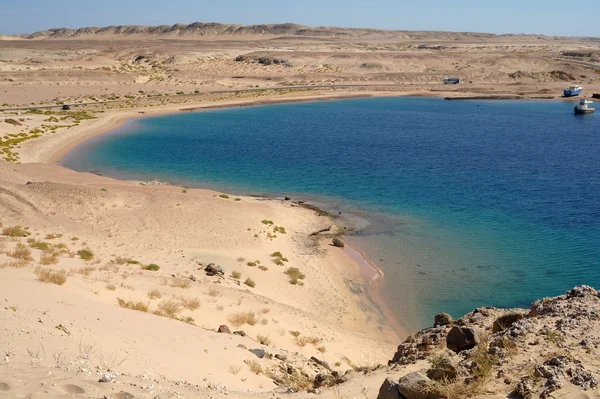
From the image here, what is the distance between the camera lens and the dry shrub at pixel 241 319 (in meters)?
17.1

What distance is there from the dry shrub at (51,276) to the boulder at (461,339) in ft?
33.6

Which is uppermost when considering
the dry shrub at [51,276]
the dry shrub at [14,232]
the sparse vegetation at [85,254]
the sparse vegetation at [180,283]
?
the dry shrub at [51,276]

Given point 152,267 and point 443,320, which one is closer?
point 443,320

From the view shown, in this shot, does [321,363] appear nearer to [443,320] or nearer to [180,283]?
[443,320]

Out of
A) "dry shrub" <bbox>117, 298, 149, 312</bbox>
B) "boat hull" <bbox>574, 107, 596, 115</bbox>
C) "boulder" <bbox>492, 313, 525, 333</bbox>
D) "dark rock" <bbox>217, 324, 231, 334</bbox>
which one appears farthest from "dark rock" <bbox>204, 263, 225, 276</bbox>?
"boat hull" <bbox>574, 107, 596, 115</bbox>

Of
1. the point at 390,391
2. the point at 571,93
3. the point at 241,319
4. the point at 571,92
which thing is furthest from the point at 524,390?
the point at 571,93

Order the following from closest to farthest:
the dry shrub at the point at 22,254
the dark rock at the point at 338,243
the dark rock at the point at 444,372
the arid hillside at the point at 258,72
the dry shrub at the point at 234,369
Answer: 1. the dark rock at the point at 444,372
2. the dry shrub at the point at 234,369
3. the dry shrub at the point at 22,254
4. the dark rock at the point at 338,243
5. the arid hillside at the point at 258,72

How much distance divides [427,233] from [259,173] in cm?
1741

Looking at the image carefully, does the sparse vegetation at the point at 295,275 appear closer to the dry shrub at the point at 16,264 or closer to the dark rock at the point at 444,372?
the dry shrub at the point at 16,264

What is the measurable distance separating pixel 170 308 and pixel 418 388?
29.1ft

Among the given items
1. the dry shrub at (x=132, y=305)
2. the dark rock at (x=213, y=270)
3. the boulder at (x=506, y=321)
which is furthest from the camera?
the dark rock at (x=213, y=270)

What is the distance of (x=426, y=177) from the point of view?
42.7m

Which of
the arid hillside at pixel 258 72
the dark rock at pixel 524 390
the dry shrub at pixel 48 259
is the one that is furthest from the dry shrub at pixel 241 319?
the arid hillside at pixel 258 72

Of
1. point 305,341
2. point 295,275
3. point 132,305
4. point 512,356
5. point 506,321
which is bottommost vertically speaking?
point 295,275
